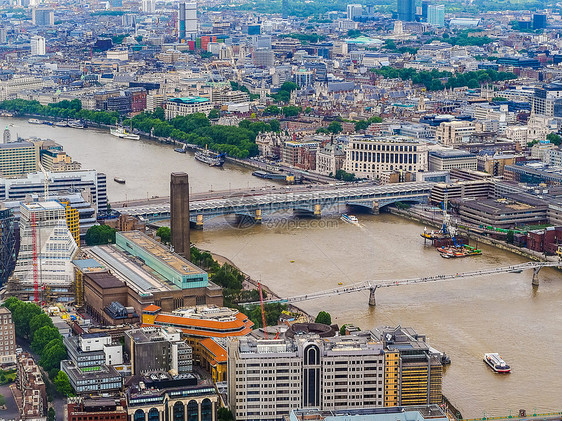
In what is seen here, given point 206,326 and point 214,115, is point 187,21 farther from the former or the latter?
point 206,326

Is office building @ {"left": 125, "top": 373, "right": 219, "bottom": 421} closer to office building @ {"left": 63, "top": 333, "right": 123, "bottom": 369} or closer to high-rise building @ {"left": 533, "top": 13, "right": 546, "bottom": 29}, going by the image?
office building @ {"left": 63, "top": 333, "right": 123, "bottom": 369}

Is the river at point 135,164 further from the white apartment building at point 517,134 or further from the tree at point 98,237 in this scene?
the white apartment building at point 517,134

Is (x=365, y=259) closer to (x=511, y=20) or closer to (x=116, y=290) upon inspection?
(x=116, y=290)

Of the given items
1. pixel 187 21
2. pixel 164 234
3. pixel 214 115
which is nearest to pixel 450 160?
pixel 164 234

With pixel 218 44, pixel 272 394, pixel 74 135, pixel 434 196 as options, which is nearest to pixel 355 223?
pixel 434 196

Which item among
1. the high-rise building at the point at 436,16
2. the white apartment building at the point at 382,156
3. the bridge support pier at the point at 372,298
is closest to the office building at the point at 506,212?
the white apartment building at the point at 382,156

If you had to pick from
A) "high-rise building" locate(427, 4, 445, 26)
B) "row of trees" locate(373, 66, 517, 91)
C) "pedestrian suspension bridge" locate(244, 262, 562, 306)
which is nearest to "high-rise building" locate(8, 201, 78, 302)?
"pedestrian suspension bridge" locate(244, 262, 562, 306)

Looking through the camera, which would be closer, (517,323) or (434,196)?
(517,323)
